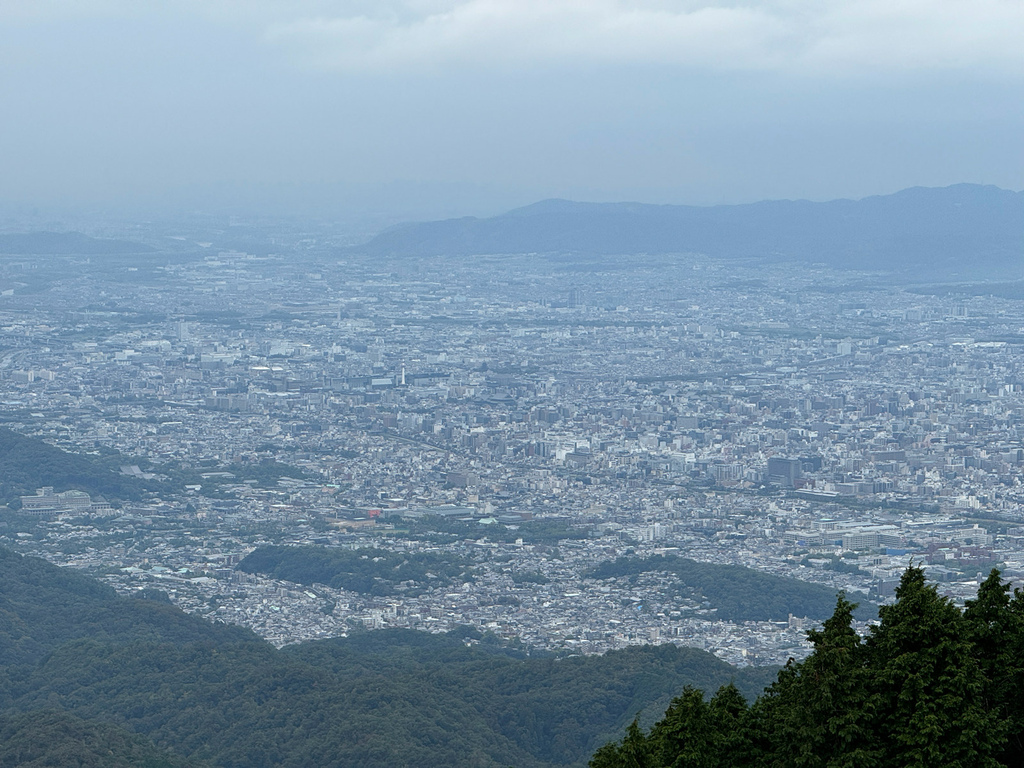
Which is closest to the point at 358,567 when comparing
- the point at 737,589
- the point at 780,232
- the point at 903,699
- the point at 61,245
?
the point at 737,589

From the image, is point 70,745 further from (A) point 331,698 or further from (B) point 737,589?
(B) point 737,589

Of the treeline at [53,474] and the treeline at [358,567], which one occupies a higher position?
the treeline at [53,474]

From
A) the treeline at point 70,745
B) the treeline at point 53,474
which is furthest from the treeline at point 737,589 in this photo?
the treeline at point 53,474

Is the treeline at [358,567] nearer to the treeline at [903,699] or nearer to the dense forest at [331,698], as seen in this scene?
the dense forest at [331,698]

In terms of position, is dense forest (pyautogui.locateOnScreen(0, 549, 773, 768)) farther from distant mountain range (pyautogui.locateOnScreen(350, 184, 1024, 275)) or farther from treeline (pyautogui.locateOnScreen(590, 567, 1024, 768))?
distant mountain range (pyautogui.locateOnScreen(350, 184, 1024, 275))

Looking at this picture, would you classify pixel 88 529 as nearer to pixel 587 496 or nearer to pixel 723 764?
→ pixel 587 496

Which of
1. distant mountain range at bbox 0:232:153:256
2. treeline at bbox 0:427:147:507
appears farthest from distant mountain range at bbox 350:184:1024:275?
treeline at bbox 0:427:147:507
